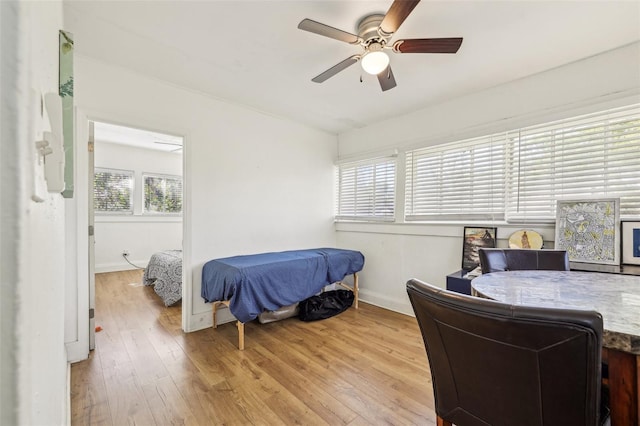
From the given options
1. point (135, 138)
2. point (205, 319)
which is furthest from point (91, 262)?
point (135, 138)

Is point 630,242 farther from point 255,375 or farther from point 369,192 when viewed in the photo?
point 255,375

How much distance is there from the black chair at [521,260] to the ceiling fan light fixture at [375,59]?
1.38m

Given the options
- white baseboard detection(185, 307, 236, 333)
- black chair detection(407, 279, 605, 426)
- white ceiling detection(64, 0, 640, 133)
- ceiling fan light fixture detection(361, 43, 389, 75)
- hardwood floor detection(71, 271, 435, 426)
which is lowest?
hardwood floor detection(71, 271, 435, 426)

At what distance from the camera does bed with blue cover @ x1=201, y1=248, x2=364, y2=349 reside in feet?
8.00

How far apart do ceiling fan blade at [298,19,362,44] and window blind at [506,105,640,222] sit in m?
1.92

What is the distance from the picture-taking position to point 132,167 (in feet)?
18.1

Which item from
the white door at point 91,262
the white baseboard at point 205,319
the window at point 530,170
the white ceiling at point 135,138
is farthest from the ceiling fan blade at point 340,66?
the white ceiling at point 135,138

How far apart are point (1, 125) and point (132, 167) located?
6467 millimetres

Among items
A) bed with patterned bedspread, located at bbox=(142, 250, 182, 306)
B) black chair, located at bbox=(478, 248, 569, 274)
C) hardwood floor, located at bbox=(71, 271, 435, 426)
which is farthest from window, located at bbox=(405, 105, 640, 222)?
bed with patterned bedspread, located at bbox=(142, 250, 182, 306)

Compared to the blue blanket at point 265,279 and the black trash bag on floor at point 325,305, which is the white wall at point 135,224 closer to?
the blue blanket at point 265,279

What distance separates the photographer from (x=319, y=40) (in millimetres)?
2045

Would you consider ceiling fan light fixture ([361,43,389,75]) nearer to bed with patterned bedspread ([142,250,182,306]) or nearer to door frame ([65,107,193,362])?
door frame ([65,107,193,362])

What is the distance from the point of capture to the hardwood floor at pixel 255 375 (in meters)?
1.67

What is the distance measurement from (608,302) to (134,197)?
6.63 meters
